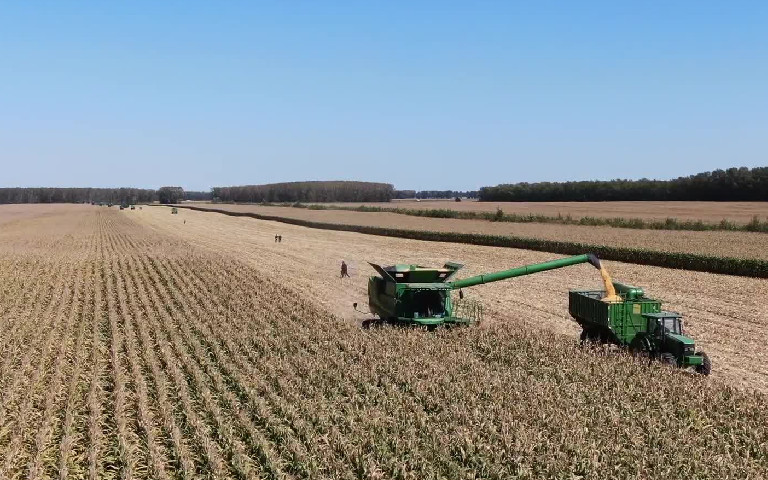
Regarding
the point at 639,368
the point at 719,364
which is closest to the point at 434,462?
the point at 639,368

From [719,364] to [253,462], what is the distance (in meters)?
12.5

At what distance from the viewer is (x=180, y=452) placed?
34.7ft

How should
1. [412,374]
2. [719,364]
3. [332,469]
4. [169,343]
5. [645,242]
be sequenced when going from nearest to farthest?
[332,469] < [412,374] < [719,364] < [169,343] < [645,242]

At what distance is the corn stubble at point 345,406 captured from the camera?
10.0 metres

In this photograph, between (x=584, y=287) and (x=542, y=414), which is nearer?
(x=542, y=414)

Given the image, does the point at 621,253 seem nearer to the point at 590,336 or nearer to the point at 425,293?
the point at 590,336

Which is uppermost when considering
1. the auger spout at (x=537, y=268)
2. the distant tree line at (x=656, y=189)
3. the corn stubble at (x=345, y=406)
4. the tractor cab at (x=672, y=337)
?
the distant tree line at (x=656, y=189)

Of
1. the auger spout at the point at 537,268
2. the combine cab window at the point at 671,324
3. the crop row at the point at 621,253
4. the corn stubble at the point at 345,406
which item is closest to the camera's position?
the corn stubble at the point at 345,406

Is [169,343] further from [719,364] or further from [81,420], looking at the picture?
[719,364]

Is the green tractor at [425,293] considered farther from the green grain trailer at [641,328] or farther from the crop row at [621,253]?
the crop row at [621,253]

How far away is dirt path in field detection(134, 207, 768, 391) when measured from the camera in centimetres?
1962

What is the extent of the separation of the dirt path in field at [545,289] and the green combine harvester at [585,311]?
1675 millimetres

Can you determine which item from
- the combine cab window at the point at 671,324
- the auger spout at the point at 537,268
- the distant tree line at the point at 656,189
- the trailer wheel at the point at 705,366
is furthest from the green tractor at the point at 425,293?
the distant tree line at the point at 656,189

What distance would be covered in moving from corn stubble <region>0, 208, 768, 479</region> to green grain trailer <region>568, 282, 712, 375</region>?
2.59 feet
